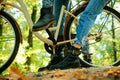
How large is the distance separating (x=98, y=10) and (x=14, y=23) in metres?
1.27

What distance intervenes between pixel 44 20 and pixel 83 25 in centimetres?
54

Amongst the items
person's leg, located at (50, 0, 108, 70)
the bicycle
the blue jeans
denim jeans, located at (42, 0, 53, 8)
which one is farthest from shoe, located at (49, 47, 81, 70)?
denim jeans, located at (42, 0, 53, 8)

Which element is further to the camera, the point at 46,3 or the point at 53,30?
the point at 53,30

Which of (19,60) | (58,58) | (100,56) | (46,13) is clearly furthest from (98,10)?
(100,56)

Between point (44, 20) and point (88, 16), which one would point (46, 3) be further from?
point (88, 16)

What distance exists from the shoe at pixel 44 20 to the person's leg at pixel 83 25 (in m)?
0.42

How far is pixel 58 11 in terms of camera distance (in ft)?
17.1

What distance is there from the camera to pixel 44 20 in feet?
14.7

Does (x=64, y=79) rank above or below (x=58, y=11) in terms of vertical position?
below

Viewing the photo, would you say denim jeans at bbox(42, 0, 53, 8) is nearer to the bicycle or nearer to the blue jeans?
the bicycle

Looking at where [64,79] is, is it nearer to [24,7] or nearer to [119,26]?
[24,7]

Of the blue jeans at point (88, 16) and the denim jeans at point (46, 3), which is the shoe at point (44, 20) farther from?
the blue jeans at point (88, 16)

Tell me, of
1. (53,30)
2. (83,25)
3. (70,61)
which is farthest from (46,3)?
(70,61)

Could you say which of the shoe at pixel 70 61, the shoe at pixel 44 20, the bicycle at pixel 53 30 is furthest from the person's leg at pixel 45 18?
the shoe at pixel 70 61
